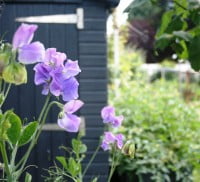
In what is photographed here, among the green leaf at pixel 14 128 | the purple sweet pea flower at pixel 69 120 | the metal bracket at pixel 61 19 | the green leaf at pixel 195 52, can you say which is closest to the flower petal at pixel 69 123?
the purple sweet pea flower at pixel 69 120

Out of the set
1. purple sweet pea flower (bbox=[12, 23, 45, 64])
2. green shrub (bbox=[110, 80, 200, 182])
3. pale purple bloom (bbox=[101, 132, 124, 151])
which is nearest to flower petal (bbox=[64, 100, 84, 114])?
purple sweet pea flower (bbox=[12, 23, 45, 64])

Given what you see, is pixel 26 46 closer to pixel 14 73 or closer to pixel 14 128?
pixel 14 73

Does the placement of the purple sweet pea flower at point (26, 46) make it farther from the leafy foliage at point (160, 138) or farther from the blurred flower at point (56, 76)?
the leafy foliage at point (160, 138)

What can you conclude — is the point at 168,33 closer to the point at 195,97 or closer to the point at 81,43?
the point at 81,43

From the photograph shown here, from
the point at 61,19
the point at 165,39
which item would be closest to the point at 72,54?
the point at 61,19

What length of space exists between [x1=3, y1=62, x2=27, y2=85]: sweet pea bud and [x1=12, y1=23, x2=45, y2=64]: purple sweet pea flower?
0.06 feet

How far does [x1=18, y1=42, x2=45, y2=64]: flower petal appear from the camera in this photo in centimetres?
85

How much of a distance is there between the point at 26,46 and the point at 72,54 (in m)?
2.44

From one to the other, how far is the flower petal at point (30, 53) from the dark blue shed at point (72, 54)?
2342 millimetres

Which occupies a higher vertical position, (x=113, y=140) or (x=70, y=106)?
(x=70, y=106)

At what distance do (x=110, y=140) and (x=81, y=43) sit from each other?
1.79 m

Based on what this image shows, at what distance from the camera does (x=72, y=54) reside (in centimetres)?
329

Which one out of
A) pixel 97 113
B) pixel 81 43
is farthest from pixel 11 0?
pixel 97 113

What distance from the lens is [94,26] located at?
3.44 metres
